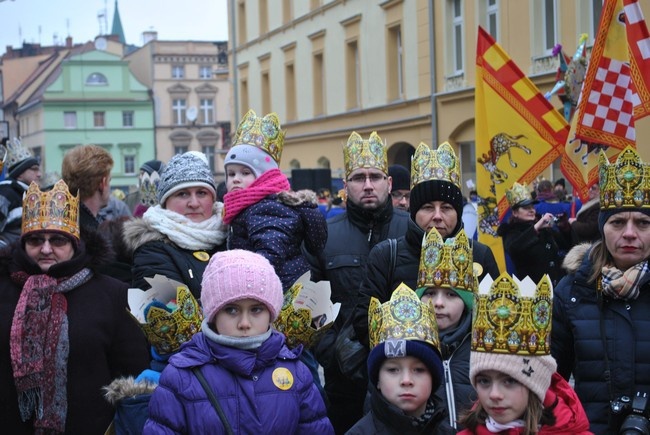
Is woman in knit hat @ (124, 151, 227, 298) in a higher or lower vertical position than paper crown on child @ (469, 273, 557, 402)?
higher

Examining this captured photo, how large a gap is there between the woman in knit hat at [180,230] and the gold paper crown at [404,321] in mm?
1036

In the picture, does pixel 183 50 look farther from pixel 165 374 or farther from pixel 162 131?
pixel 165 374

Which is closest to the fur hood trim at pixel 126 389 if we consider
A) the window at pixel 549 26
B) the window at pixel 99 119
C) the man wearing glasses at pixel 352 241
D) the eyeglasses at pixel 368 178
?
the man wearing glasses at pixel 352 241

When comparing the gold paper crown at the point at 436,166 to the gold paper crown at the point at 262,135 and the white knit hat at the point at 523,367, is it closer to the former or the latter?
the gold paper crown at the point at 262,135

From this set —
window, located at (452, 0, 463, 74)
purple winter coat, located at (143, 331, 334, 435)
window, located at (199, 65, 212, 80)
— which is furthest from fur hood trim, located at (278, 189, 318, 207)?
window, located at (199, 65, 212, 80)

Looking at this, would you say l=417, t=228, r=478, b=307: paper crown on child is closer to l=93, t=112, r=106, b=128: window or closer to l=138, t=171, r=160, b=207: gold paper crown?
l=138, t=171, r=160, b=207: gold paper crown

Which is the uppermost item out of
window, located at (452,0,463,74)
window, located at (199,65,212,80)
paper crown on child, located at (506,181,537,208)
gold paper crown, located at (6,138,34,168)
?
window, located at (199,65,212,80)

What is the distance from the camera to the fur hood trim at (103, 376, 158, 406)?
466 centimetres

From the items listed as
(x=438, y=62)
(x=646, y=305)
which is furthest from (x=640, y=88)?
(x=438, y=62)

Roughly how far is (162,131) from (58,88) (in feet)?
27.3

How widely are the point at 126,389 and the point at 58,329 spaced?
1.98 feet

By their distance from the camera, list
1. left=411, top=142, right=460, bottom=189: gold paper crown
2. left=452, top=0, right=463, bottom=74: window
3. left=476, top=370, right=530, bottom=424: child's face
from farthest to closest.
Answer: left=452, top=0, right=463, bottom=74: window → left=411, top=142, right=460, bottom=189: gold paper crown → left=476, top=370, right=530, bottom=424: child's face

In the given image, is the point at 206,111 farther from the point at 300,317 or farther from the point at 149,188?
the point at 300,317

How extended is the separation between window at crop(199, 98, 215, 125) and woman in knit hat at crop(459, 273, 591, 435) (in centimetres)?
8042
